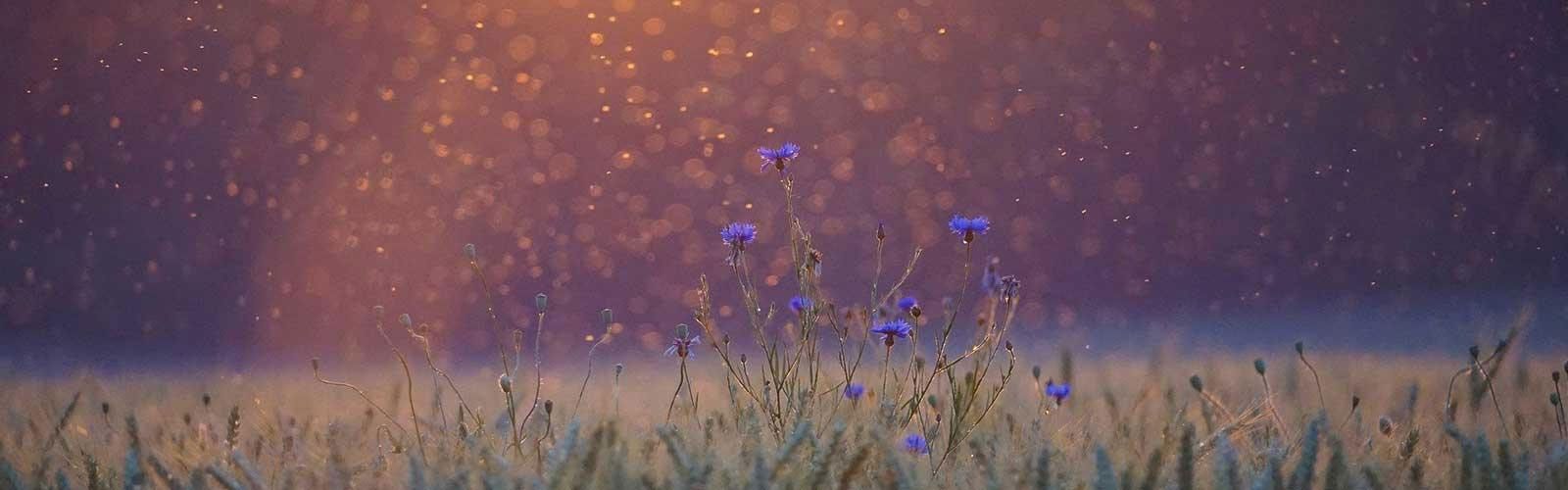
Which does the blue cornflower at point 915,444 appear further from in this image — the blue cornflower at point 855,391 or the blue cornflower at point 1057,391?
the blue cornflower at point 1057,391

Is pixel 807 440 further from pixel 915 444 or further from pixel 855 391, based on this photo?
pixel 855 391

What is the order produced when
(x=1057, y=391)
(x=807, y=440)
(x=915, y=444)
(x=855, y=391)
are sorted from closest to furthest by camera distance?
(x=807, y=440), (x=915, y=444), (x=1057, y=391), (x=855, y=391)

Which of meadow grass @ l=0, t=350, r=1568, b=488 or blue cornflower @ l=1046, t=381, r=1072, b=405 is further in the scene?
blue cornflower @ l=1046, t=381, r=1072, b=405

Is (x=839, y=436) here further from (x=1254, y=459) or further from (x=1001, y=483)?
(x=1254, y=459)

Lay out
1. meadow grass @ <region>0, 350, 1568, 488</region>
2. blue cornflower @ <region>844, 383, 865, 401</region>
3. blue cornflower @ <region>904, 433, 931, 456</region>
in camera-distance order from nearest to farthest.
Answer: meadow grass @ <region>0, 350, 1568, 488</region> < blue cornflower @ <region>904, 433, 931, 456</region> < blue cornflower @ <region>844, 383, 865, 401</region>

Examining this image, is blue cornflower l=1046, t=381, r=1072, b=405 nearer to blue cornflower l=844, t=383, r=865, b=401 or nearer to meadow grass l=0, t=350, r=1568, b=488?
meadow grass l=0, t=350, r=1568, b=488

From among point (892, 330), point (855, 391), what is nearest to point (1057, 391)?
point (855, 391)
